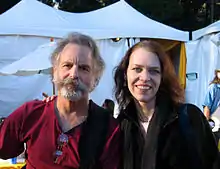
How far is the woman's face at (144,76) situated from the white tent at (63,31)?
6113 millimetres

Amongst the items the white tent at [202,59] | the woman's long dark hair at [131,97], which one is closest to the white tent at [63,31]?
the white tent at [202,59]

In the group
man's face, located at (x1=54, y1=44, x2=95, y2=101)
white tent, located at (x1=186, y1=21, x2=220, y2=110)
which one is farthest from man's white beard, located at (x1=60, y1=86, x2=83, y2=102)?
white tent, located at (x1=186, y1=21, x2=220, y2=110)

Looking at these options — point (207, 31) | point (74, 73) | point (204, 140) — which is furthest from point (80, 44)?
point (207, 31)

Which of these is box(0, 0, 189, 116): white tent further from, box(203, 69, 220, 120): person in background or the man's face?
the man's face

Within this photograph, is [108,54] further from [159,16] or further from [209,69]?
[159,16]

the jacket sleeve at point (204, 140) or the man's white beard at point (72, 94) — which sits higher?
the man's white beard at point (72, 94)

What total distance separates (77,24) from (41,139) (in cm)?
744

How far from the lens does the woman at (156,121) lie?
6.85 ft

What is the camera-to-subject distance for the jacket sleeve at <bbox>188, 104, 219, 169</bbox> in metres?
2.12

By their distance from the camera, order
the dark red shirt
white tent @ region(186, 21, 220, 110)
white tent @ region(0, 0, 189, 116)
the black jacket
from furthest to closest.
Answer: white tent @ region(186, 21, 220, 110) → white tent @ region(0, 0, 189, 116) → the black jacket → the dark red shirt

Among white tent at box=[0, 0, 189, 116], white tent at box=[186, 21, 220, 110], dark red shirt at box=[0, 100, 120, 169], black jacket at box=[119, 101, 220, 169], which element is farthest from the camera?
white tent at box=[186, 21, 220, 110]

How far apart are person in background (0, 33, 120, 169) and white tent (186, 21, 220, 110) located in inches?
285

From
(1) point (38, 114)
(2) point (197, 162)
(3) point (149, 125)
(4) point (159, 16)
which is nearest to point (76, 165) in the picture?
(1) point (38, 114)

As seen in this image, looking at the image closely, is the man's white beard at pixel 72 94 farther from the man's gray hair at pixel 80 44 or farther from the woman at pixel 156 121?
the woman at pixel 156 121
